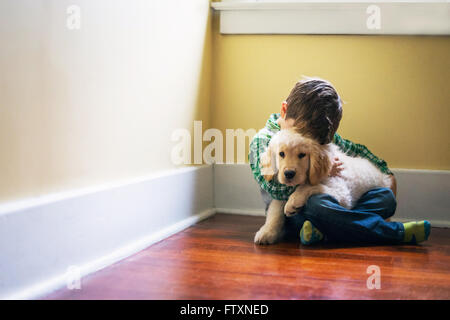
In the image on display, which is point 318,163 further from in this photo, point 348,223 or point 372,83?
point 372,83

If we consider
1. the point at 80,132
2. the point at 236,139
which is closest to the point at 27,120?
the point at 80,132

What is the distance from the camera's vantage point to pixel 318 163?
Answer: 1.49 m

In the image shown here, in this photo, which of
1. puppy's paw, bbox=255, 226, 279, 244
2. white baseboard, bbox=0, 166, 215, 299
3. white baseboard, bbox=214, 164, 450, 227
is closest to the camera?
white baseboard, bbox=0, 166, 215, 299

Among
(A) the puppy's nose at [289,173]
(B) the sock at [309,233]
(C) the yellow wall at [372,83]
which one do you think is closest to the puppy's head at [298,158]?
(A) the puppy's nose at [289,173]

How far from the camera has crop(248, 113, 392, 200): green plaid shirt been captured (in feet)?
5.32

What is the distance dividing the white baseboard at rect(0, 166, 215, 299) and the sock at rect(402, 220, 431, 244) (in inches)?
30.3

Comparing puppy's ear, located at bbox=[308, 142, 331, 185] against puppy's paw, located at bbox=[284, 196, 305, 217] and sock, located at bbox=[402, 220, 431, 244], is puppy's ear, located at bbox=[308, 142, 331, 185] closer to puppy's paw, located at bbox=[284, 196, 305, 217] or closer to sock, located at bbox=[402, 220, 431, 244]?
puppy's paw, located at bbox=[284, 196, 305, 217]

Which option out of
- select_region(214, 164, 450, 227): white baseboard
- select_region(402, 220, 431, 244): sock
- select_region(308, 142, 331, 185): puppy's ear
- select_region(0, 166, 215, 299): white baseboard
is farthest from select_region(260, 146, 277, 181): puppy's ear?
select_region(214, 164, 450, 227): white baseboard

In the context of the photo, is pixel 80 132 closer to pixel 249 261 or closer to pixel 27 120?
pixel 27 120

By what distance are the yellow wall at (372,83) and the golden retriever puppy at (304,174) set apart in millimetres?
394

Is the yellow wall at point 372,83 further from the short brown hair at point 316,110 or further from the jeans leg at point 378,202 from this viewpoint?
the short brown hair at point 316,110

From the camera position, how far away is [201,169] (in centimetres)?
205

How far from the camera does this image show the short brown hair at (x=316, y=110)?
1.52m
